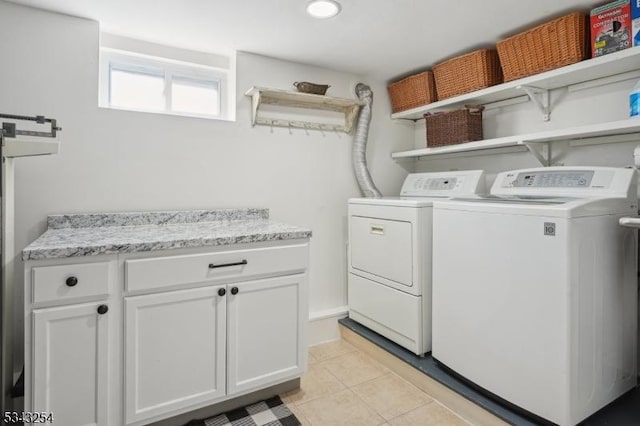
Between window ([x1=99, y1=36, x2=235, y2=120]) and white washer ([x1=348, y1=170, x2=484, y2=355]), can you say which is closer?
white washer ([x1=348, y1=170, x2=484, y2=355])

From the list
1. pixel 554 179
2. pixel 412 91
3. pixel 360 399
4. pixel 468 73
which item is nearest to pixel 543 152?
pixel 554 179

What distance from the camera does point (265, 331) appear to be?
1756mm

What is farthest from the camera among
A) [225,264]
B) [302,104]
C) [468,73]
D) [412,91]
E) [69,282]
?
[412,91]

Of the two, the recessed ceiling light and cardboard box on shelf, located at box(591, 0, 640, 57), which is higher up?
the recessed ceiling light

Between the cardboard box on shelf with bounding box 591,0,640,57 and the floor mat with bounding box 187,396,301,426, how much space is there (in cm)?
233

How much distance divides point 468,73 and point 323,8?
3.49 feet

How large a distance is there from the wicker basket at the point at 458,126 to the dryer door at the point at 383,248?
0.75 metres

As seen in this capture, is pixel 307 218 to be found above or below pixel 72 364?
above

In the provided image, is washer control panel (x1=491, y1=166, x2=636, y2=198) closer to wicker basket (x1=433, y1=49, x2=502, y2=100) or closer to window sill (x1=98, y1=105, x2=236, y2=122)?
wicker basket (x1=433, y1=49, x2=502, y2=100)

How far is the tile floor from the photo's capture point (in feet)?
5.65

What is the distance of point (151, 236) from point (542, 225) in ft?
5.55

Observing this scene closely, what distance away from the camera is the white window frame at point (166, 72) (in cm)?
212

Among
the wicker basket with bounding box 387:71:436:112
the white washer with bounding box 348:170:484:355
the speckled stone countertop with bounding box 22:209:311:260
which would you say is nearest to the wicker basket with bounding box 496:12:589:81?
the wicker basket with bounding box 387:71:436:112

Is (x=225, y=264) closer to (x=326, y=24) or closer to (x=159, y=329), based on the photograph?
(x=159, y=329)
